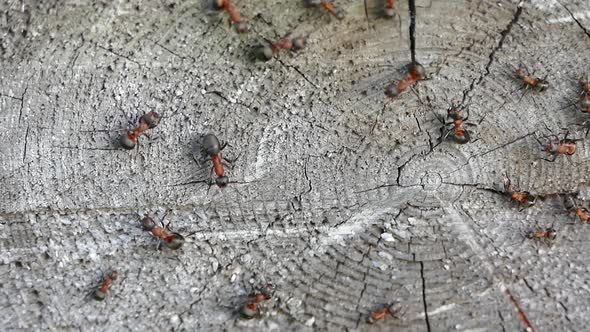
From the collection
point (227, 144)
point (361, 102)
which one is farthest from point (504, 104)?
point (227, 144)

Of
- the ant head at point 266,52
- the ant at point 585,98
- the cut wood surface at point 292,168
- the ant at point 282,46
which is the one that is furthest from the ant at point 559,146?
the ant head at point 266,52

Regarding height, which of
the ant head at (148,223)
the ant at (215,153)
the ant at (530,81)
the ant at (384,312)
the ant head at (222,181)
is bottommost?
the ant at (384,312)

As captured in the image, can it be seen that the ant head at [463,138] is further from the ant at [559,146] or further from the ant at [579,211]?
the ant at [579,211]

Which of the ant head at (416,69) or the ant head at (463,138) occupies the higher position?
the ant head at (416,69)

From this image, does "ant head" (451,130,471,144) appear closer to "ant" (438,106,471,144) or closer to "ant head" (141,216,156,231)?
"ant" (438,106,471,144)

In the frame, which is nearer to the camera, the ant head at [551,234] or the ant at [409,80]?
the ant at [409,80]

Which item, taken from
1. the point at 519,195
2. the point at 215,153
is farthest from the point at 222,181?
the point at 519,195

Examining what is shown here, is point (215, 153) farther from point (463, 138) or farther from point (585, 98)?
point (585, 98)
